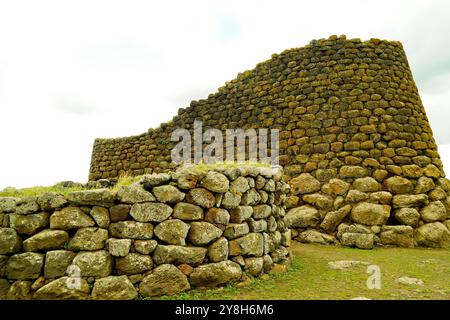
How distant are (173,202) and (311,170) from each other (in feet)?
16.7

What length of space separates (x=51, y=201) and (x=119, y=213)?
84cm

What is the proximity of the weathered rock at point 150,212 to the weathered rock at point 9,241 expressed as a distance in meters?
1.40

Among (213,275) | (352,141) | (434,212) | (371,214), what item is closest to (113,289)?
(213,275)

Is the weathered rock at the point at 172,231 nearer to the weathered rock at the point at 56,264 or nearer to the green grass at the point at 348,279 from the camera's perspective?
the green grass at the point at 348,279

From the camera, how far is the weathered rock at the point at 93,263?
400cm

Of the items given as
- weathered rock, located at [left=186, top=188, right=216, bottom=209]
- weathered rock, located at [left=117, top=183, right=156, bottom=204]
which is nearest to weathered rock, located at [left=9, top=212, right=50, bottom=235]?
weathered rock, located at [left=117, top=183, right=156, bottom=204]

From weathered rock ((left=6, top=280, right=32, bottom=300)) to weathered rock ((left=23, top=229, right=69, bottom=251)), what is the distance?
40cm

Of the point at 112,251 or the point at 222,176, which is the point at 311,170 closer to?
the point at 222,176

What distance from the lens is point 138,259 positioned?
4.16 meters

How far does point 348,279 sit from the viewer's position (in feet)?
16.5

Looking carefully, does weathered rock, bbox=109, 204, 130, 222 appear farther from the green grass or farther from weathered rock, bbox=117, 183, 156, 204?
the green grass

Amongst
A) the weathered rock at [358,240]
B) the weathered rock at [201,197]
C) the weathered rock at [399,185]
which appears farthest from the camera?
the weathered rock at [399,185]

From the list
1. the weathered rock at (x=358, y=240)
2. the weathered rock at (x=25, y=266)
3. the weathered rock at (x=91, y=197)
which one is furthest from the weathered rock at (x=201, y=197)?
the weathered rock at (x=358, y=240)

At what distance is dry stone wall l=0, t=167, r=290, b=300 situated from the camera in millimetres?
4004
